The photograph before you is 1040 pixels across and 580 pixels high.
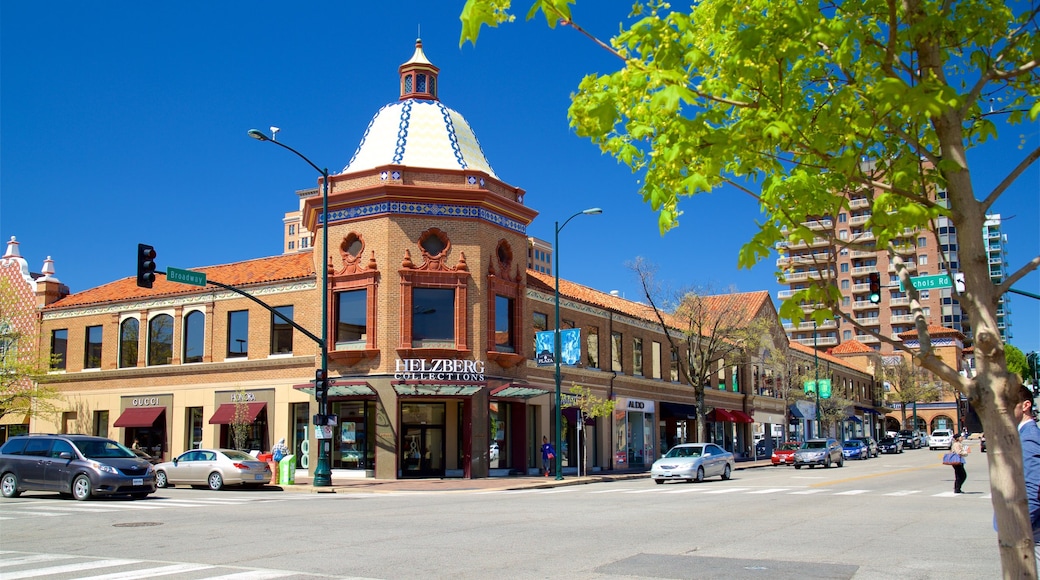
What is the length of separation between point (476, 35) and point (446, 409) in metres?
31.4

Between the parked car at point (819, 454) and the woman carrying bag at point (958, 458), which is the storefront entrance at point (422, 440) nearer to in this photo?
the woman carrying bag at point (958, 458)

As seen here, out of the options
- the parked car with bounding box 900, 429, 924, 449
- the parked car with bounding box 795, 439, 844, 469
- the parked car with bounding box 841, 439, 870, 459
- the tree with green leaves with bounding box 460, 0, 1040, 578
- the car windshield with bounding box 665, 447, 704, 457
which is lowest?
the parked car with bounding box 900, 429, 924, 449

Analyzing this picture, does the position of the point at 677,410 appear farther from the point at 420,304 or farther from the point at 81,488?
the point at 81,488

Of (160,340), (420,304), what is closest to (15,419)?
(160,340)

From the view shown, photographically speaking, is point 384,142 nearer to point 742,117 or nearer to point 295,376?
point 295,376

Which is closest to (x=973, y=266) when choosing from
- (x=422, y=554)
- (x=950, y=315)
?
(x=422, y=554)

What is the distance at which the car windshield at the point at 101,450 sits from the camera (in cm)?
2288

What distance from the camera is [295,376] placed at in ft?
126

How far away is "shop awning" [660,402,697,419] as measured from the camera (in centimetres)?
5209

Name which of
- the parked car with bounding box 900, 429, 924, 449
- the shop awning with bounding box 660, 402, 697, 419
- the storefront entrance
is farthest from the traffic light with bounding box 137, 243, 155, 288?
the parked car with bounding box 900, 429, 924, 449

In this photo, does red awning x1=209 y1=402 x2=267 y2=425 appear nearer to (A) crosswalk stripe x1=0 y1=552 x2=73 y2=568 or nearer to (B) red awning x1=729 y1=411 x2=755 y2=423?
(A) crosswalk stripe x1=0 y1=552 x2=73 y2=568

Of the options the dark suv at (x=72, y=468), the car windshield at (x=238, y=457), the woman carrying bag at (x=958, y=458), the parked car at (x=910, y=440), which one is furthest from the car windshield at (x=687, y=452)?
the parked car at (x=910, y=440)

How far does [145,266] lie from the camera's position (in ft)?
81.6

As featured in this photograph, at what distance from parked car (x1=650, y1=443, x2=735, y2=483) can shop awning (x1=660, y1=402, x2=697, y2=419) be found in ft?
51.2
